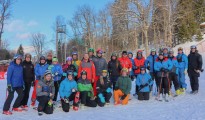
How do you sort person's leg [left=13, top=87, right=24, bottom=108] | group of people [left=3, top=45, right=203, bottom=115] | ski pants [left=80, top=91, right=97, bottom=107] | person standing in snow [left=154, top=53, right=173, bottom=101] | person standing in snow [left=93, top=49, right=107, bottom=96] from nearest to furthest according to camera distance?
1. group of people [left=3, top=45, right=203, bottom=115]
2. person's leg [left=13, top=87, right=24, bottom=108]
3. ski pants [left=80, top=91, right=97, bottom=107]
4. person standing in snow [left=93, top=49, right=107, bottom=96]
5. person standing in snow [left=154, top=53, right=173, bottom=101]

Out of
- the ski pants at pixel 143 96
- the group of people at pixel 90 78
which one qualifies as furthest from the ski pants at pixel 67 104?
the ski pants at pixel 143 96

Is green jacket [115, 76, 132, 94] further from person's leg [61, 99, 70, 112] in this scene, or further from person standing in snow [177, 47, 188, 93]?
person standing in snow [177, 47, 188, 93]

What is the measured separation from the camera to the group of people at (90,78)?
8539 mm

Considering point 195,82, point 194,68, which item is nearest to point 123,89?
point 195,82

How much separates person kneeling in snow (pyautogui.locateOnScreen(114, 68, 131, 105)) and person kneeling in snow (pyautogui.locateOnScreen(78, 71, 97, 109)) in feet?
2.61

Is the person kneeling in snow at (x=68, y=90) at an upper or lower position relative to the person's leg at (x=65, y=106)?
upper

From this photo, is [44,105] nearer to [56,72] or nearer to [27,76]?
[27,76]

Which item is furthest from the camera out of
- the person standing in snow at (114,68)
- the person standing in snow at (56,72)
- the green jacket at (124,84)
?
the person standing in snow at (114,68)

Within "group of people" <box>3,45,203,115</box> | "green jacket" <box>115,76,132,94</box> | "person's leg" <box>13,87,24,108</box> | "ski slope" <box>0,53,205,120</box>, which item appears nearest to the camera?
"ski slope" <box>0,53,205,120</box>

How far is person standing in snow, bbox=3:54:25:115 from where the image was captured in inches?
331

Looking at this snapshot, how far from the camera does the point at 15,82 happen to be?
8.54 meters

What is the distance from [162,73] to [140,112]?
8.25 ft

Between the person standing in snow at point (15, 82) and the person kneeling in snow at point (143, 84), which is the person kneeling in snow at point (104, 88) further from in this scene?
the person standing in snow at point (15, 82)

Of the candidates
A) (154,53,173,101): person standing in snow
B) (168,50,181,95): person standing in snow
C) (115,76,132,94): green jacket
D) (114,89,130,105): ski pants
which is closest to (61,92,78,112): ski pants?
(114,89,130,105): ski pants
